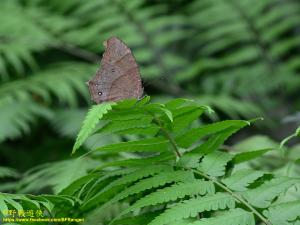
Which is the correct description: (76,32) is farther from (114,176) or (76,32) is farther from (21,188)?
(114,176)

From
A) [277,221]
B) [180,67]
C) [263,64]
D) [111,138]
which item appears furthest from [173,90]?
[277,221]

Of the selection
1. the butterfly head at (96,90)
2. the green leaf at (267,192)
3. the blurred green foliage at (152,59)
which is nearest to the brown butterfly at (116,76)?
the butterfly head at (96,90)

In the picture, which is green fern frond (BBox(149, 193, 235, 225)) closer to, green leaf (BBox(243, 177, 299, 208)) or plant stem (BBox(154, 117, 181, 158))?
green leaf (BBox(243, 177, 299, 208))

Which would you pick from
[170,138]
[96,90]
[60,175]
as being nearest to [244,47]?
[60,175]

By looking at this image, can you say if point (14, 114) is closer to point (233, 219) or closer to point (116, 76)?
point (116, 76)

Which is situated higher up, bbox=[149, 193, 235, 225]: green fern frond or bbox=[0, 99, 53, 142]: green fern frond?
bbox=[0, 99, 53, 142]: green fern frond

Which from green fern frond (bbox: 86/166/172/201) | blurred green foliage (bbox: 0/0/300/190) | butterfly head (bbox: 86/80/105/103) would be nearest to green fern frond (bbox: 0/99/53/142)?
blurred green foliage (bbox: 0/0/300/190)

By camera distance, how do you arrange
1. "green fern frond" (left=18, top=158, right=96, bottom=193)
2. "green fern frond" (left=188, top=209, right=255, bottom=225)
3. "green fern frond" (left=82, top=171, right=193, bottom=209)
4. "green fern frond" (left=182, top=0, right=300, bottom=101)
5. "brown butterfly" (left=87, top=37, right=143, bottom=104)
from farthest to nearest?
"green fern frond" (left=182, top=0, right=300, bottom=101) → "green fern frond" (left=18, top=158, right=96, bottom=193) → "brown butterfly" (left=87, top=37, right=143, bottom=104) → "green fern frond" (left=82, top=171, right=193, bottom=209) → "green fern frond" (left=188, top=209, right=255, bottom=225)

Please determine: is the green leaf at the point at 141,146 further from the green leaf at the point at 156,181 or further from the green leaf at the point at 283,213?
the green leaf at the point at 283,213

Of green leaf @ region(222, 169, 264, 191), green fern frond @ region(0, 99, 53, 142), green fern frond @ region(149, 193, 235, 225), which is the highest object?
green fern frond @ region(0, 99, 53, 142)
